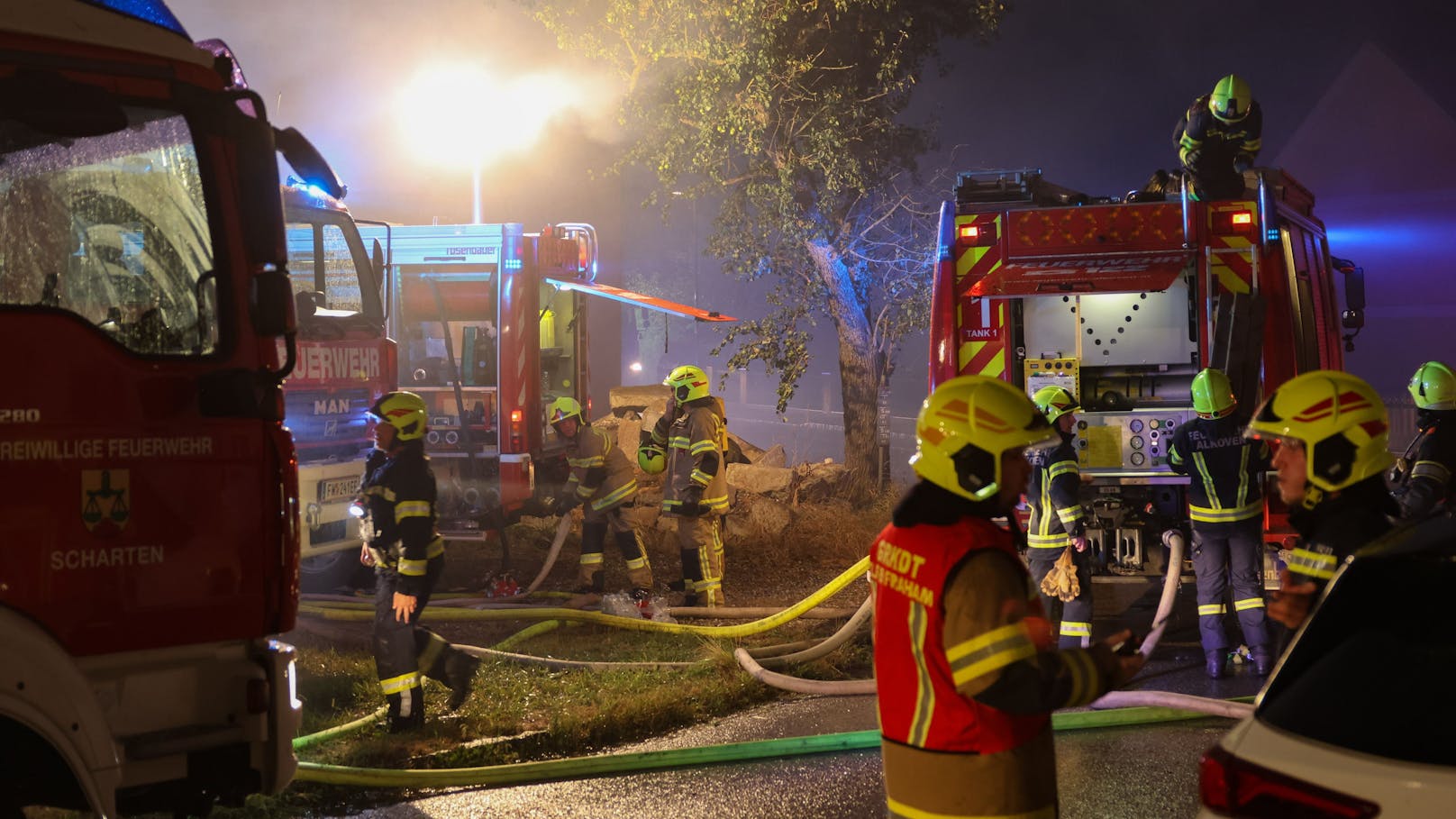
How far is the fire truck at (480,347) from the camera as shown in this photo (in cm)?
1111

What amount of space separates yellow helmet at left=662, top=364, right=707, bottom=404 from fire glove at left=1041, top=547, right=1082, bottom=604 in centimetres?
310

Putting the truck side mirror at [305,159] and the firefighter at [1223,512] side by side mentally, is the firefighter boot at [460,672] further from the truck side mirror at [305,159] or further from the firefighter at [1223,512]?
the firefighter at [1223,512]

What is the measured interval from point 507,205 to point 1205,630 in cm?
2482

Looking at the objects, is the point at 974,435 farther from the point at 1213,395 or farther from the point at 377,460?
the point at 1213,395

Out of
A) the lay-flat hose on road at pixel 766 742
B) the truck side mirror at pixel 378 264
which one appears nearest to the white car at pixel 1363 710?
the lay-flat hose on road at pixel 766 742

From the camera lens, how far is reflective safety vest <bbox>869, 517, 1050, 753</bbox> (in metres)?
2.60

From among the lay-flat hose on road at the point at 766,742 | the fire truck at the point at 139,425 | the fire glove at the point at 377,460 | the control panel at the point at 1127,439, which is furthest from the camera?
the control panel at the point at 1127,439

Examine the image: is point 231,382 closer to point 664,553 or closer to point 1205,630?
point 1205,630

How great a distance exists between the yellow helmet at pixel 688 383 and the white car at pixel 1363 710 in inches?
274

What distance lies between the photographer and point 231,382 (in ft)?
12.3

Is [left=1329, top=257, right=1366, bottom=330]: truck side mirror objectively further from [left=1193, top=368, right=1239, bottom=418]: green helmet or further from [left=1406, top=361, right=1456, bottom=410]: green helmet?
[left=1193, top=368, right=1239, bottom=418]: green helmet

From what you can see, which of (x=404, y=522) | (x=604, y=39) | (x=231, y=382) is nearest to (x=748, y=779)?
(x=404, y=522)

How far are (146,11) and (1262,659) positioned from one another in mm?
6387

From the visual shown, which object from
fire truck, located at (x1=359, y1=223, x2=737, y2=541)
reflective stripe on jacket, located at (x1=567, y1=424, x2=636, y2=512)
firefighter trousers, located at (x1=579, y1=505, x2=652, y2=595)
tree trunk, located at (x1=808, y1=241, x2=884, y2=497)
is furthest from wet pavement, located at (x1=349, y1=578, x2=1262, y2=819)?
tree trunk, located at (x1=808, y1=241, x2=884, y2=497)
